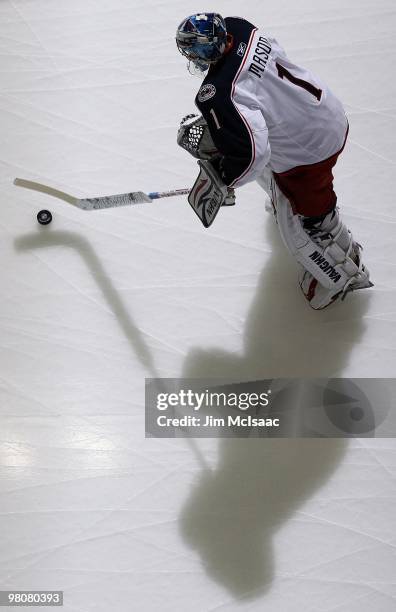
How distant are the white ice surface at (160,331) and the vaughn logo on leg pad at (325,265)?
128 mm

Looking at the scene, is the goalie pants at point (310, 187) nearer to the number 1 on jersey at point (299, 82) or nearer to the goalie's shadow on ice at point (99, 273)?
the number 1 on jersey at point (299, 82)

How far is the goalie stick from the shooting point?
2.37 meters

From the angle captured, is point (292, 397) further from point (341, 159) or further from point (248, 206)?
point (341, 159)

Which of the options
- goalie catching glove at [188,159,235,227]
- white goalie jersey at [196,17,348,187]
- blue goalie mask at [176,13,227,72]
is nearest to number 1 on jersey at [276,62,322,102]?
white goalie jersey at [196,17,348,187]

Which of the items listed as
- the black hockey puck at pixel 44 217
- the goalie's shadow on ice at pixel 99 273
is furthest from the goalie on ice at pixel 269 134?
the black hockey puck at pixel 44 217

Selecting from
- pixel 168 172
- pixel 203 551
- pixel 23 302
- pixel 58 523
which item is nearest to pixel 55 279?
pixel 23 302

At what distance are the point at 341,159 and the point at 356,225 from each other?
0.74 ft

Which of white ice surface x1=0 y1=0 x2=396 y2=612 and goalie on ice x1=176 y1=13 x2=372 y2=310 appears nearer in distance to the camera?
goalie on ice x1=176 y1=13 x2=372 y2=310

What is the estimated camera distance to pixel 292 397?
2.26 meters

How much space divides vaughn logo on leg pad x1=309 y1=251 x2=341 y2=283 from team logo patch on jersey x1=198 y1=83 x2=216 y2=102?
547 mm

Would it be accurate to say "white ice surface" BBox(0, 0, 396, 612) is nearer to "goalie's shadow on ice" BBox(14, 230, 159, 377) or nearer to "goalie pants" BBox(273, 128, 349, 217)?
"goalie's shadow on ice" BBox(14, 230, 159, 377)

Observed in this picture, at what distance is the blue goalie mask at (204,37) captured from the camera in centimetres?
186

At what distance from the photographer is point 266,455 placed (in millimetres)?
2182

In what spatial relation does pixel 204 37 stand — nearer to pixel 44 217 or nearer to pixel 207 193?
pixel 207 193
